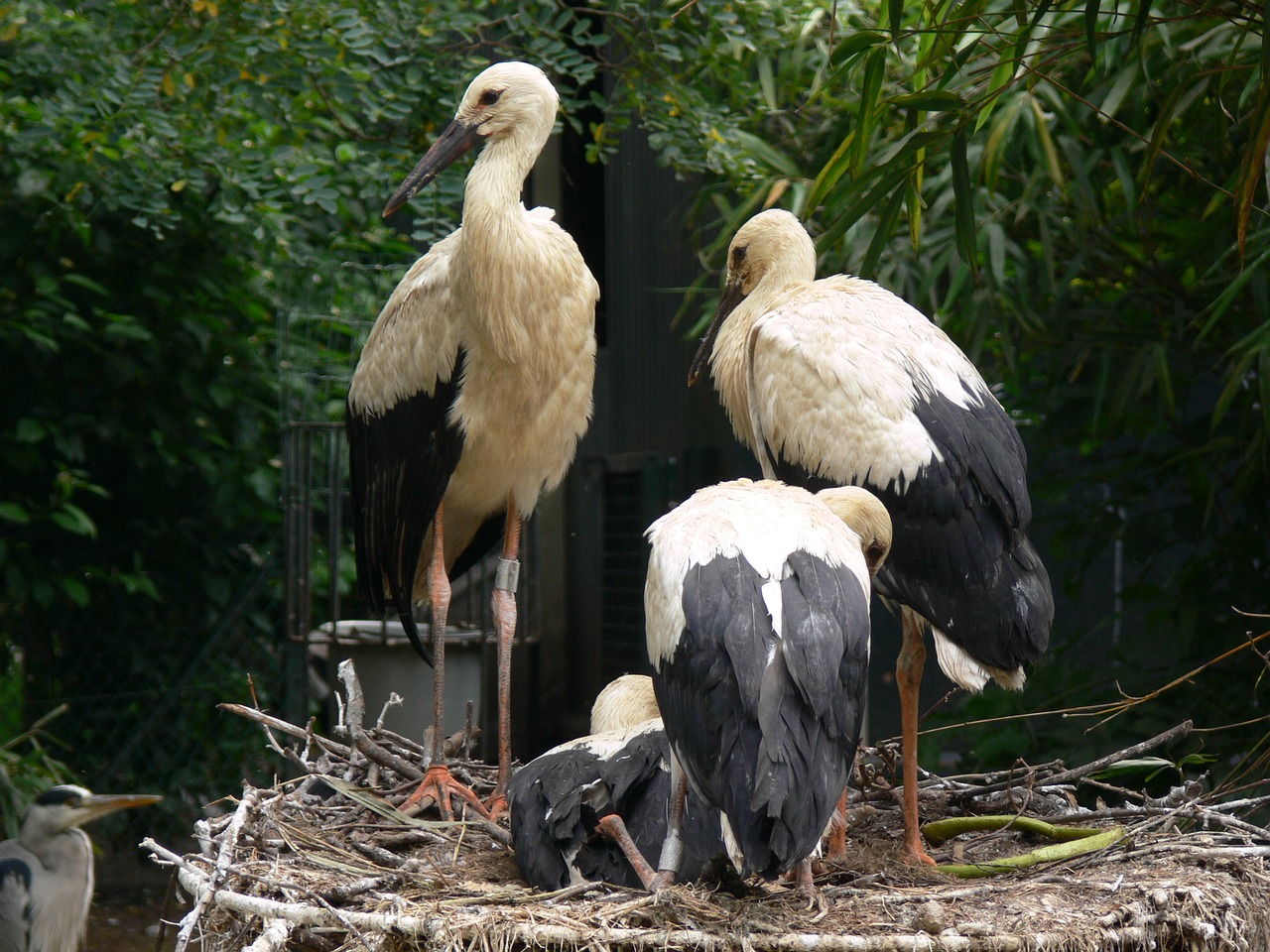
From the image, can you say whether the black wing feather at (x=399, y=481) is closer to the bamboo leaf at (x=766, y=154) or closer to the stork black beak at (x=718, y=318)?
the stork black beak at (x=718, y=318)

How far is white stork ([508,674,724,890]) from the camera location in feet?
8.02

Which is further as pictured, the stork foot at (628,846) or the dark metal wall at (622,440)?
the dark metal wall at (622,440)

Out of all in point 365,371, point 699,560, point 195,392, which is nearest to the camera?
point 699,560

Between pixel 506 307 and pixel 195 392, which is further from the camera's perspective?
pixel 195 392

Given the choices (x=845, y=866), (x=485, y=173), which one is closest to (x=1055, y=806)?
(x=845, y=866)

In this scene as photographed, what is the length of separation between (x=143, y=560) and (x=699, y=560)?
399 cm

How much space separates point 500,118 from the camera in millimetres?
3453

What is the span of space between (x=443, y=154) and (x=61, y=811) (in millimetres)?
1781

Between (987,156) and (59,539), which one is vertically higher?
(987,156)

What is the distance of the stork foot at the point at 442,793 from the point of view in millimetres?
3266

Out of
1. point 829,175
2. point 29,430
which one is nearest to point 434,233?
point 829,175

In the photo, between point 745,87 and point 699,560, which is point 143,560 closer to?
point 745,87

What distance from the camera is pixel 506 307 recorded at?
3.34m

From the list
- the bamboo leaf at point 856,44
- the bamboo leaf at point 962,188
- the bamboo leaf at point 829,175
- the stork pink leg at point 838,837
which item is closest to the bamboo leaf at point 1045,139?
the bamboo leaf at point 829,175
